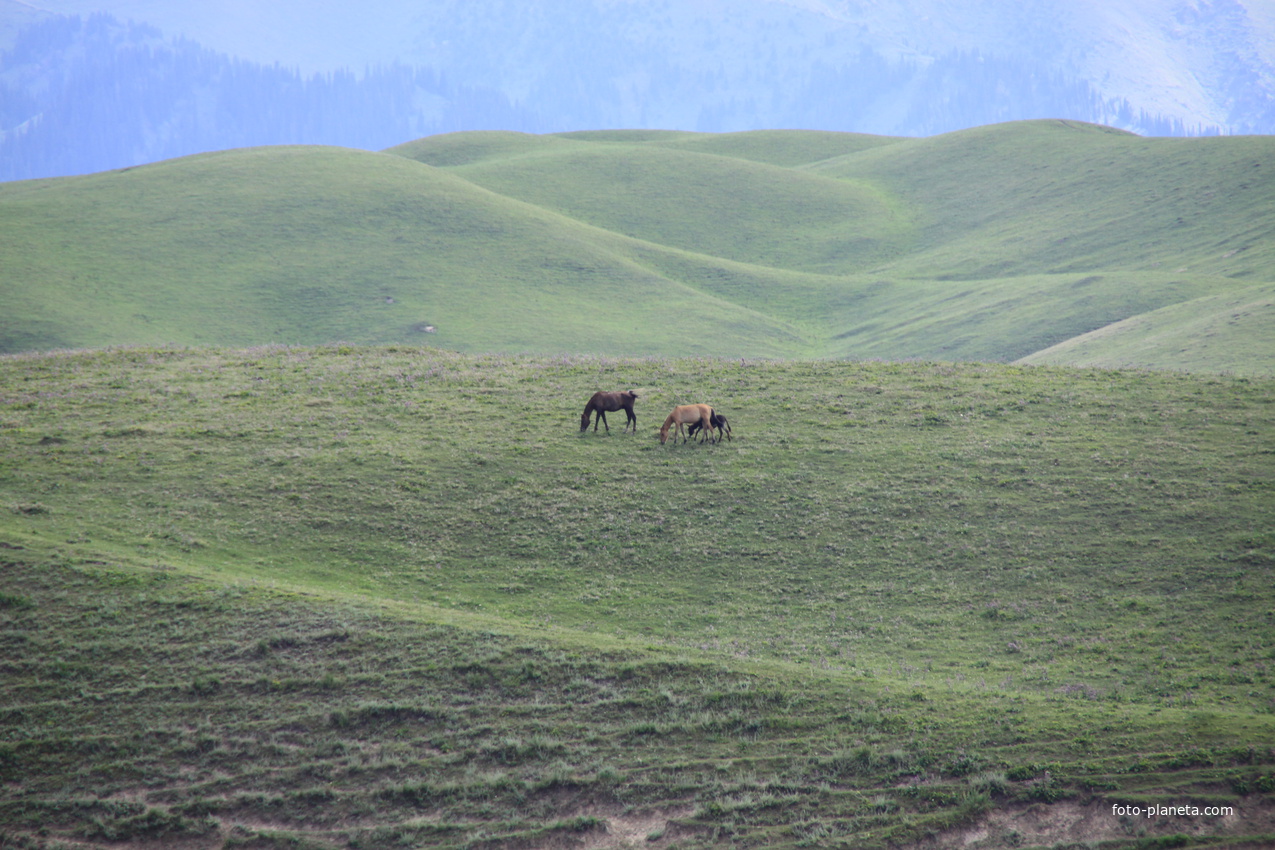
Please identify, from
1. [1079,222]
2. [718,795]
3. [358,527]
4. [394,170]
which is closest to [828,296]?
[1079,222]

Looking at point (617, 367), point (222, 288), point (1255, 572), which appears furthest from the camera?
point (222, 288)

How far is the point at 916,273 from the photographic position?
299ft

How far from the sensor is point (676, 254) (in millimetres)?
93875

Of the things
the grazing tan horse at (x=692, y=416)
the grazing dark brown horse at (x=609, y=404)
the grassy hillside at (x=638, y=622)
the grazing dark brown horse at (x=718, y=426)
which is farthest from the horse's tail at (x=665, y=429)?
the grazing dark brown horse at (x=609, y=404)

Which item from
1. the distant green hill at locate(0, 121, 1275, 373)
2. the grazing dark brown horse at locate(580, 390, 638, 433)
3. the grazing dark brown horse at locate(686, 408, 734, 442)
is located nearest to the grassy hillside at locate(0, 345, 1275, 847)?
the grazing dark brown horse at locate(686, 408, 734, 442)

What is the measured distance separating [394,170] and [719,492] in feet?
297

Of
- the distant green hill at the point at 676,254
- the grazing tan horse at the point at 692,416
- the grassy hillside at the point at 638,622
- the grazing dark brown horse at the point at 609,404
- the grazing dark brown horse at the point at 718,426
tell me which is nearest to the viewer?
the grassy hillside at the point at 638,622

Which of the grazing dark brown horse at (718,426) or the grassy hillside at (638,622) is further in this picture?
the grazing dark brown horse at (718,426)

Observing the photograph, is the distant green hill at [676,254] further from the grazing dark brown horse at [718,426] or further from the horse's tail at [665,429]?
the horse's tail at [665,429]

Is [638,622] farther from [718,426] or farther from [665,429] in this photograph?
[718,426]

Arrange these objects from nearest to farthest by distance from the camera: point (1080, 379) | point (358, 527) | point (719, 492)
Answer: point (358, 527) → point (719, 492) → point (1080, 379)

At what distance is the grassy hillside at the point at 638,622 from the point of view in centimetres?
1328

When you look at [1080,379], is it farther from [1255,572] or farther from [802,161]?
[802,161]

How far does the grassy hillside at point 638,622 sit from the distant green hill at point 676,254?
22.9 m
